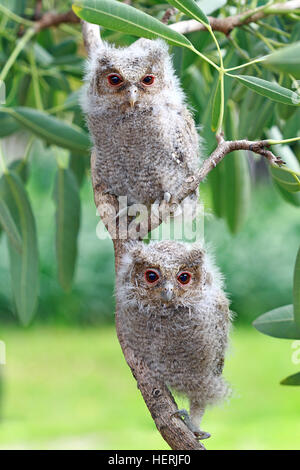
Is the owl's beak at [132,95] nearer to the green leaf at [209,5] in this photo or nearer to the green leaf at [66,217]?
the green leaf at [209,5]

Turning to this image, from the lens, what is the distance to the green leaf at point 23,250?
1.32 meters

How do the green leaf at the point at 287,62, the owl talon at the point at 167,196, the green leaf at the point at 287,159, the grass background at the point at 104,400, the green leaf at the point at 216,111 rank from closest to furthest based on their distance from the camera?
the green leaf at the point at 287,62 < the green leaf at the point at 216,111 < the owl talon at the point at 167,196 < the green leaf at the point at 287,159 < the grass background at the point at 104,400

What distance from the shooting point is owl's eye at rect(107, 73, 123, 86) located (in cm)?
96

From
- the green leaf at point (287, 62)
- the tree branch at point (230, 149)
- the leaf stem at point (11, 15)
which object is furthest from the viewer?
the leaf stem at point (11, 15)

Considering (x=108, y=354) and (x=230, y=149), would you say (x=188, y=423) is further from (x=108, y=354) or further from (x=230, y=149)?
(x=108, y=354)

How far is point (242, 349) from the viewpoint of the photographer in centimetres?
468

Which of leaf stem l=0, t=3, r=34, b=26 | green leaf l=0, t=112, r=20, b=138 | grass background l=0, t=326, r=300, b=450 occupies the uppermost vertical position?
leaf stem l=0, t=3, r=34, b=26

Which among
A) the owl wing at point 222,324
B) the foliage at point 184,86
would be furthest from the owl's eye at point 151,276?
the foliage at point 184,86

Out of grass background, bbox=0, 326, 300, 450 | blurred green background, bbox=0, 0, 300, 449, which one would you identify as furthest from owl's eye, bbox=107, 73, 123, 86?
grass background, bbox=0, 326, 300, 450

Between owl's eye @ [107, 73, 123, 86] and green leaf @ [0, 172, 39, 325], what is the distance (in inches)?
17.1

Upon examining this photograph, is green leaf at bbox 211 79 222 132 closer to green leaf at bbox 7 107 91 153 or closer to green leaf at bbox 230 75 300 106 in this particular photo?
green leaf at bbox 230 75 300 106

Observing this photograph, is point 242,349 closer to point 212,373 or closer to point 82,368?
point 82,368

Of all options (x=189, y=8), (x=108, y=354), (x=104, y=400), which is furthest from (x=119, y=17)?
(x=108, y=354)

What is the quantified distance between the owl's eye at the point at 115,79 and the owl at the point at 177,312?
271mm
